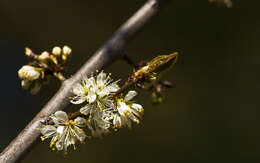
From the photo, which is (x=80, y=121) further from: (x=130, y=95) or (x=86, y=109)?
(x=130, y=95)

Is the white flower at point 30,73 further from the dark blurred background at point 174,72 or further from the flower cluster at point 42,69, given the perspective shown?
the dark blurred background at point 174,72

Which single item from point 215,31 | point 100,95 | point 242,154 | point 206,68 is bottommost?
point 242,154

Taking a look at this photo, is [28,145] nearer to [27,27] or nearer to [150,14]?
[150,14]

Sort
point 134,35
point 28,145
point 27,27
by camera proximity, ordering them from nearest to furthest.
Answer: point 28,145, point 134,35, point 27,27

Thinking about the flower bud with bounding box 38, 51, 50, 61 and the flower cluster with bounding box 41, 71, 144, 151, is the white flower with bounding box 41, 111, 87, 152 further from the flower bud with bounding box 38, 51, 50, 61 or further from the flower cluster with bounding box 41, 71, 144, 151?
the flower bud with bounding box 38, 51, 50, 61

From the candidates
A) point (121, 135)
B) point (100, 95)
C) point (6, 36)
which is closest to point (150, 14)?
point (100, 95)

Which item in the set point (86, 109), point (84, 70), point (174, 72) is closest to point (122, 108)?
point (86, 109)

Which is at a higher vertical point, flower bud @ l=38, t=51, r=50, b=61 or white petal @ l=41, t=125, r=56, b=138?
flower bud @ l=38, t=51, r=50, b=61

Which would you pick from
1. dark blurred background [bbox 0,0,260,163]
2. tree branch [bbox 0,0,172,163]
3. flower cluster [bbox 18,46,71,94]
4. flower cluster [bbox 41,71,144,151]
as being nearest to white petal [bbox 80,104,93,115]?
Result: flower cluster [bbox 41,71,144,151]
